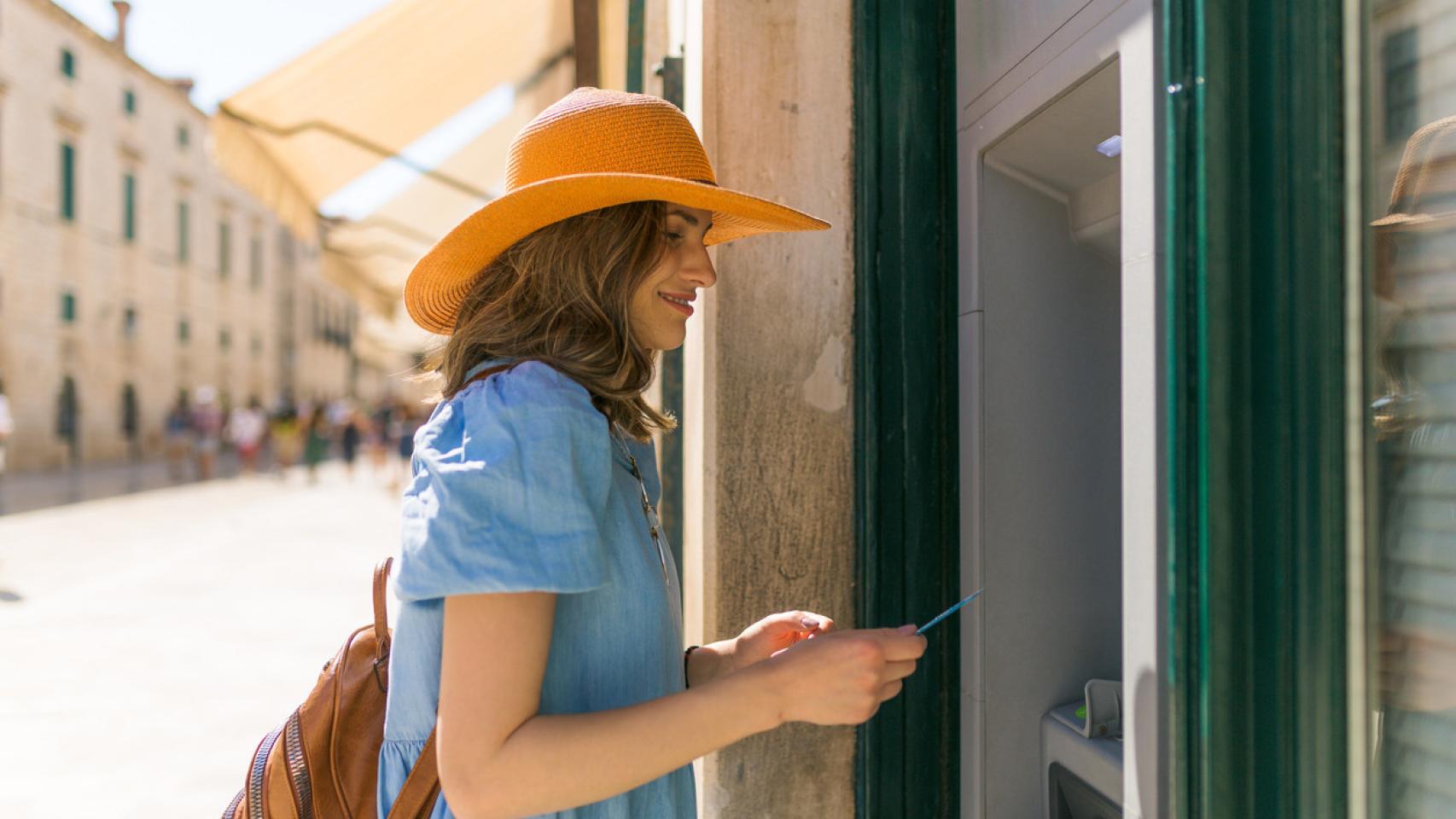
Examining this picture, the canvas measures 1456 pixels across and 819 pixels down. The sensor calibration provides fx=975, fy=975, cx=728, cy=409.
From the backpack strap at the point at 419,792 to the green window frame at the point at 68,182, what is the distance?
74.2 ft

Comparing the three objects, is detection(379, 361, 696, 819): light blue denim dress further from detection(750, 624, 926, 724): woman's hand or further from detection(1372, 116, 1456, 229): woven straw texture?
detection(1372, 116, 1456, 229): woven straw texture

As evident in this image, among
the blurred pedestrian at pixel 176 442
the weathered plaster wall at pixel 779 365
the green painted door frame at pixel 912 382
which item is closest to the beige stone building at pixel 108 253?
the blurred pedestrian at pixel 176 442

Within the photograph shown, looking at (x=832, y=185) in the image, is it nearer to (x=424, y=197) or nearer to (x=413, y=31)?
(x=413, y=31)

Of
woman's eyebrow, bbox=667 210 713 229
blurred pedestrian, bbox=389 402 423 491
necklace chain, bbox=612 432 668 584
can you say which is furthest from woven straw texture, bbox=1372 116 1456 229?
blurred pedestrian, bbox=389 402 423 491

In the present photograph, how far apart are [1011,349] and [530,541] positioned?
3.33 feet

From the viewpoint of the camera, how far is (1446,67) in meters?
0.87

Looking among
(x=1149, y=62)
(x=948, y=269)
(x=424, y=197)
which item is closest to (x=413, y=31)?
(x=424, y=197)

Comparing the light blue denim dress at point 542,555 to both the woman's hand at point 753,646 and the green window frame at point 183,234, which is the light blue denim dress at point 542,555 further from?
the green window frame at point 183,234

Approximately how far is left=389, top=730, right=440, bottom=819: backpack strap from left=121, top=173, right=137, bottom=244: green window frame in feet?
80.2

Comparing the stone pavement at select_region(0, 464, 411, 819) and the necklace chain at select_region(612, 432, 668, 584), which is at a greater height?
the necklace chain at select_region(612, 432, 668, 584)

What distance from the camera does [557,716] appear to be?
93 centimetres

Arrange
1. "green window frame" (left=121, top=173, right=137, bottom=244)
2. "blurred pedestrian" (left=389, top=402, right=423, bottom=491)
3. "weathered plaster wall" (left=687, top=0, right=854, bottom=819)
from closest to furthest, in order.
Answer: "weathered plaster wall" (left=687, top=0, right=854, bottom=819) < "blurred pedestrian" (left=389, top=402, right=423, bottom=491) < "green window frame" (left=121, top=173, right=137, bottom=244)

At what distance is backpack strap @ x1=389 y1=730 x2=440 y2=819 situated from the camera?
1.08m

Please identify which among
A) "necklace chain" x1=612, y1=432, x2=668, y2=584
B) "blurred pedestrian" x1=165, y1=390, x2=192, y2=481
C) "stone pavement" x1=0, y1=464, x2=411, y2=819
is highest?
"necklace chain" x1=612, y1=432, x2=668, y2=584
